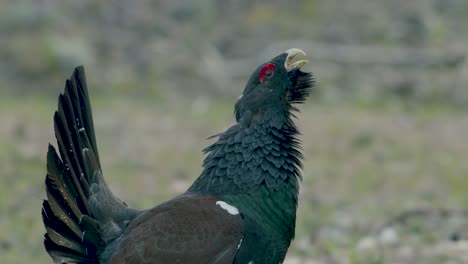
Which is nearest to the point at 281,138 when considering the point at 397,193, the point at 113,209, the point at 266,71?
the point at 266,71

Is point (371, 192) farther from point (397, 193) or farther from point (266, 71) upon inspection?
point (266, 71)

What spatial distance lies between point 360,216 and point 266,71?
3875 mm

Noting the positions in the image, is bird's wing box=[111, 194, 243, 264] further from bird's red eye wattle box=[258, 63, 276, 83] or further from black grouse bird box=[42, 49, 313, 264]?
bird's red eye wattle box=[258, 63, 276, 83]

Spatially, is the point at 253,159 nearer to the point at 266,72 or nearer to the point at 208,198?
the point at 208,198

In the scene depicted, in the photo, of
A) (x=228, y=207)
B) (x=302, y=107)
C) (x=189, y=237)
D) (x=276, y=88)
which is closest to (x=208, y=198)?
(x=228, y=207)

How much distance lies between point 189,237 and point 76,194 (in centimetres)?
91

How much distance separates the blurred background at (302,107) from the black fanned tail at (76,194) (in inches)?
79.2

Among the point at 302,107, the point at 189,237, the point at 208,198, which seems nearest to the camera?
the point at 189,237

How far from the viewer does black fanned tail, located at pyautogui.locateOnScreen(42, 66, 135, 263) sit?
599cm

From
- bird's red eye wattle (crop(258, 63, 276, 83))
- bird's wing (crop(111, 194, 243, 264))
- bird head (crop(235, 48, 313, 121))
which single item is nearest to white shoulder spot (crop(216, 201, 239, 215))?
bird's wing (crop(111, 194, 243, 264))

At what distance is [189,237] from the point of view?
559 cm

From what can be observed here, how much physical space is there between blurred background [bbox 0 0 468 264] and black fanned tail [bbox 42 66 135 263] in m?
2.01

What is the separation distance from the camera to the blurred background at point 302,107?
9070mm

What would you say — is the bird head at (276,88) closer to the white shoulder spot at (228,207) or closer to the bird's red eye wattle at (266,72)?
the bird's red eye wattle at (266,72)
